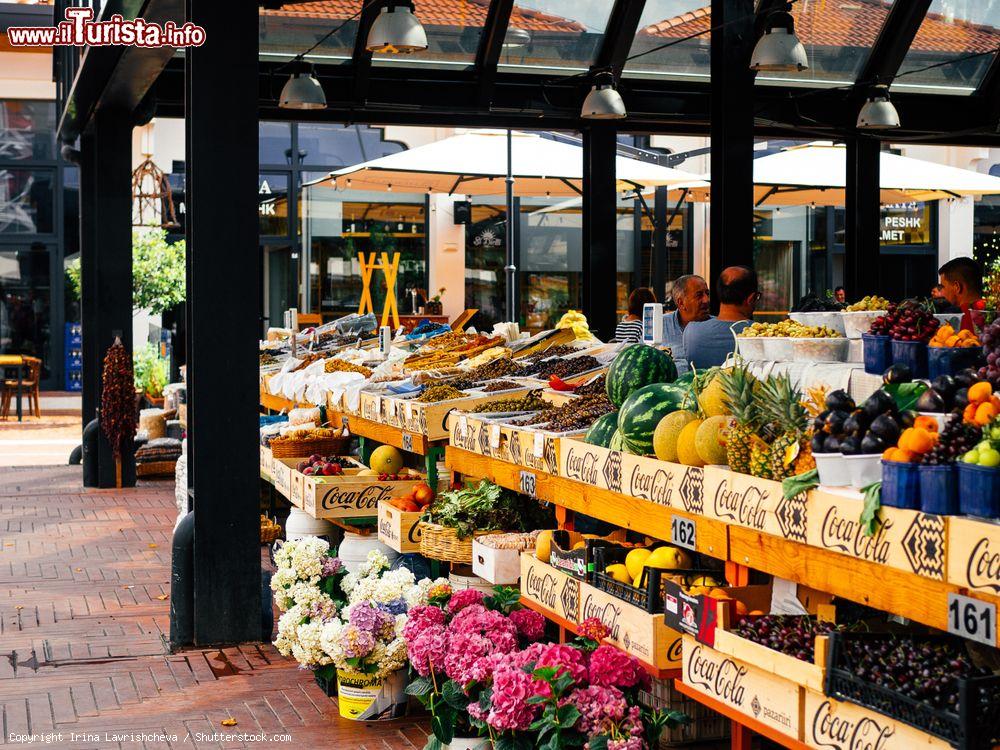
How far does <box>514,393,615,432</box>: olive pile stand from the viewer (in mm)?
5062

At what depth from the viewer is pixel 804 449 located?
339 centimetres

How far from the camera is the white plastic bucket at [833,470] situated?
3168 millimetres

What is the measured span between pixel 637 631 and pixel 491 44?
7118mm

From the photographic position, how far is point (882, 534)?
297 cm

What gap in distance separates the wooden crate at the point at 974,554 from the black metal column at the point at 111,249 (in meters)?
10.2

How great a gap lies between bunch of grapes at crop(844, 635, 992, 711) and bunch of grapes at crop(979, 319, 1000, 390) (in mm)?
635

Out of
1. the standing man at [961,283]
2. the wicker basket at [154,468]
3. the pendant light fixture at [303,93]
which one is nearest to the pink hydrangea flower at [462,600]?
the standing man at [961,283]

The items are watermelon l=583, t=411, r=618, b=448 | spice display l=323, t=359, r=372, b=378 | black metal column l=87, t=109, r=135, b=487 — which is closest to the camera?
watermelon l=583, t=411, r=618, b=448

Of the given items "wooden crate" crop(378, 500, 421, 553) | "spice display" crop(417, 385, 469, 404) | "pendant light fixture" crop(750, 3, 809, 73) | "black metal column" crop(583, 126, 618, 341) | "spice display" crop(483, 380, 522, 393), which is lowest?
"wooden crate" crop(378, 500, 421, 553)

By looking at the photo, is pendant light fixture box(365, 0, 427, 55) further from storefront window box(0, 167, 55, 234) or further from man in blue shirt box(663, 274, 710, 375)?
storefront window box(0, 167, 55, 234)

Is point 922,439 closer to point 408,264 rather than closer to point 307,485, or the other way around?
point 307,485

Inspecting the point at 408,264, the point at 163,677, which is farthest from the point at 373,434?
the point at 408,264

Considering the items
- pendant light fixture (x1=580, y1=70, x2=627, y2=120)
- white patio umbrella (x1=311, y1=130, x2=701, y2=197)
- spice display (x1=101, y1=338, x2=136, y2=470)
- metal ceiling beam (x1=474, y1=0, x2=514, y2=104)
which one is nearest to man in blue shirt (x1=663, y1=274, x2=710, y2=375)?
pendant light fixture (x1=580, y1=70, x2=627, y2=120)

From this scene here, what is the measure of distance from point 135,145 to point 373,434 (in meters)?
15.9
